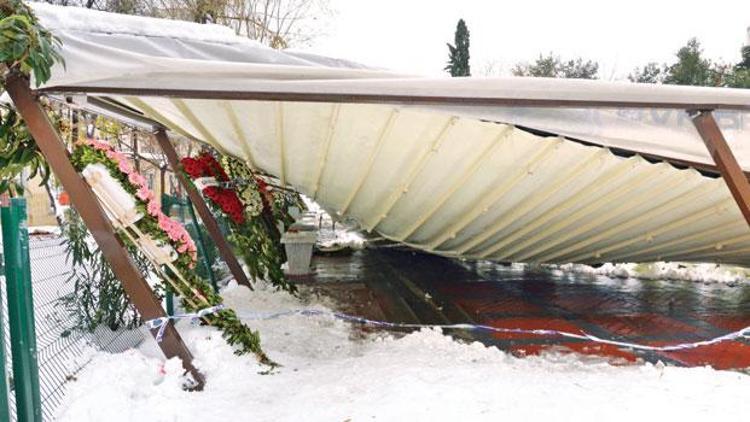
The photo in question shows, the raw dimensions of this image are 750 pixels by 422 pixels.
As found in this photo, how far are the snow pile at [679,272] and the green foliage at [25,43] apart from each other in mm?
7733

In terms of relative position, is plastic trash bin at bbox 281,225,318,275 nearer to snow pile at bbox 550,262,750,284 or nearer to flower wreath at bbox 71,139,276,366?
snow pile at bbox 550,262,750,284

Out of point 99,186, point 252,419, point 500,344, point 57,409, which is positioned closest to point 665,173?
point 500,344

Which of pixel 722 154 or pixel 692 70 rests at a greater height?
pixel 692 70

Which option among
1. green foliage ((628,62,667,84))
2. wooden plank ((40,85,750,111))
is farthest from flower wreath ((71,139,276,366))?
green foliage ((628,62,667,84))

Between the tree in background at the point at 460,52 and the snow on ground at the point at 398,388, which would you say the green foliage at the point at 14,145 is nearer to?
the snow on ground at the point at 398,388

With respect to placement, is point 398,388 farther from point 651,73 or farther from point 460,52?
point 651,73

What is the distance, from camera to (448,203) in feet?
18.2

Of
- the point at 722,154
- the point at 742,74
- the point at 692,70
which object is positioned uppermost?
the point at 692,70

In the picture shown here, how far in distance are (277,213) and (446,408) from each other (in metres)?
5.48

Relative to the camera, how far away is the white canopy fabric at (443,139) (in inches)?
128

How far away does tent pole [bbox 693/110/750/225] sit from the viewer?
359 centimetres

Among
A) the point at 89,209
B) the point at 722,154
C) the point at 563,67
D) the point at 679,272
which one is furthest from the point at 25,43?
the point at 563,67

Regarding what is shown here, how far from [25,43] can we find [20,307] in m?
1.20

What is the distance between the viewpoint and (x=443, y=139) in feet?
14.9
